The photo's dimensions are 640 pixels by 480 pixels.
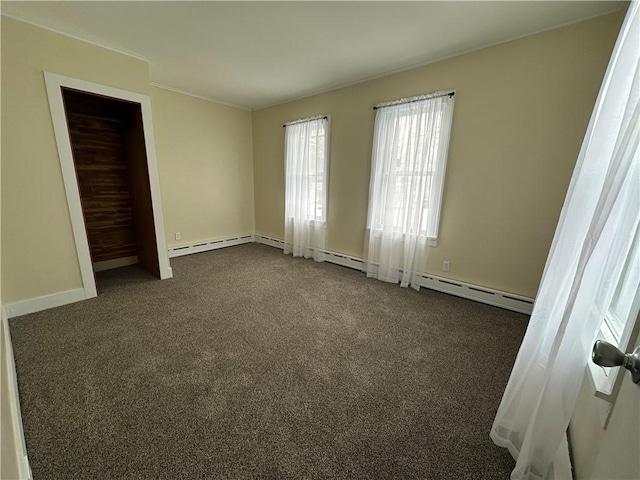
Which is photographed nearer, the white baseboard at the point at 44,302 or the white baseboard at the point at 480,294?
the white baseboard at the point at 44,302

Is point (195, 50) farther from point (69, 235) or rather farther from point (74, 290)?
point (74, 290)

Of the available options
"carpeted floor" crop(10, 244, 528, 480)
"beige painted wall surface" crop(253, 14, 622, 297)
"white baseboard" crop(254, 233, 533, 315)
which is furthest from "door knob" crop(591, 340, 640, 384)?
"white baseboard" crop(254, 233, 533, 315)

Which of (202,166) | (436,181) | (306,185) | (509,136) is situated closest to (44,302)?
(202,166)

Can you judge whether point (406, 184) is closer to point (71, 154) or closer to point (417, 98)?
point (417, 98)

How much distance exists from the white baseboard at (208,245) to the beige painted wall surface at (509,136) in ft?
9.87

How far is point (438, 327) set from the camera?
2305mm

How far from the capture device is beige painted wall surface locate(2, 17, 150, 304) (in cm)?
215

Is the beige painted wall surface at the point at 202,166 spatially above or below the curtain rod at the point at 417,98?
below

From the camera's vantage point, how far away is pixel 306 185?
4.03m

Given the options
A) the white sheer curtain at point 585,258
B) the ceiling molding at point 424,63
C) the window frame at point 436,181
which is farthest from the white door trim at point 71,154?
the white sheer curtain at point 585,258

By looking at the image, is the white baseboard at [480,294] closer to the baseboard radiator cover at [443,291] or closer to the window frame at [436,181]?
the baseboard radiator cover at [443,291]

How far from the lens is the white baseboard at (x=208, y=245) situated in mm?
4211

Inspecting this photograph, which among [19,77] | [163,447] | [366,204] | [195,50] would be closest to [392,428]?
[163,447]

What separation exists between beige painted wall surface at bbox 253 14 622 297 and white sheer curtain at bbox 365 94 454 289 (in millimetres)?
142
